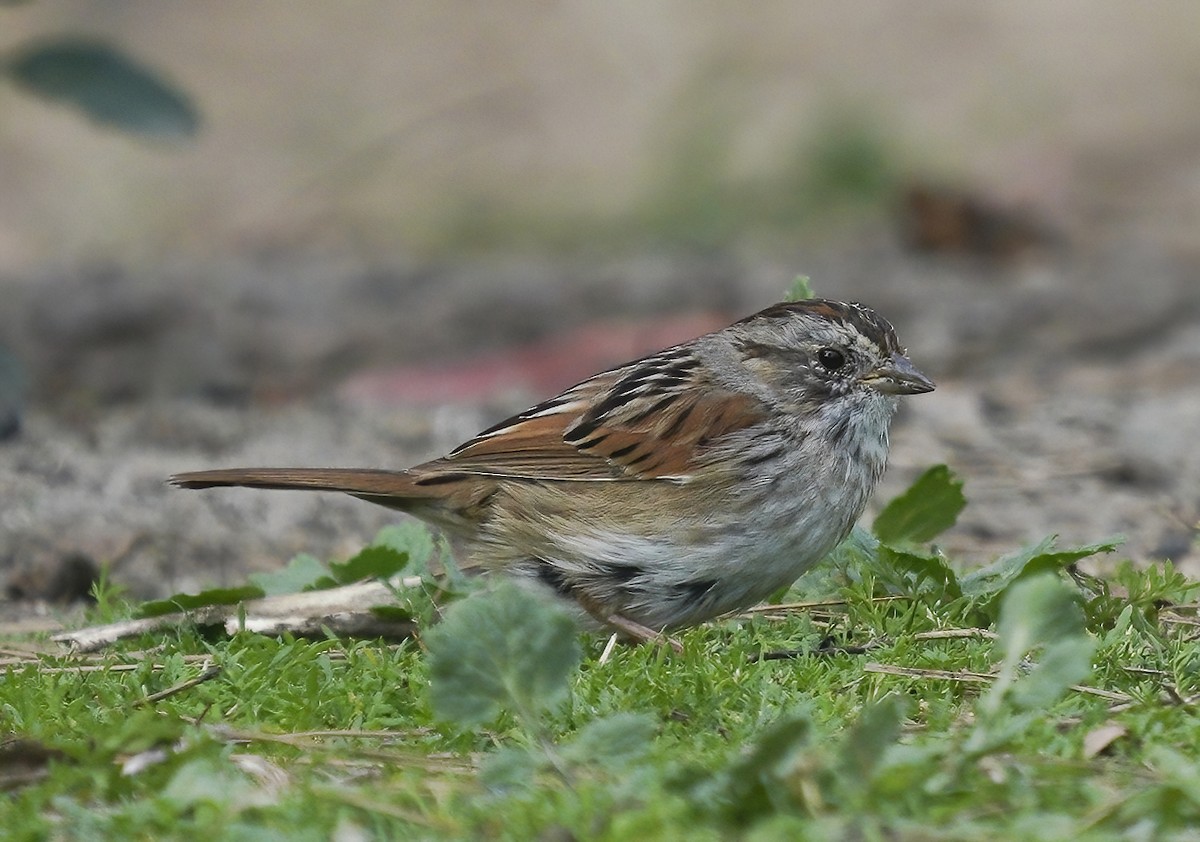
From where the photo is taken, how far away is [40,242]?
11.8 metres

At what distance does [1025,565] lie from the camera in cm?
434

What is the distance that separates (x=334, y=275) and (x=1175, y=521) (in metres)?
5.72

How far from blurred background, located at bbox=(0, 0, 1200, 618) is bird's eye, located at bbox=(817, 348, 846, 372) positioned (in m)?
1.09

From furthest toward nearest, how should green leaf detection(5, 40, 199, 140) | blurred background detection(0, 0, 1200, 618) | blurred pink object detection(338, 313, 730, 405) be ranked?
blurred pink object detection(338, 313, 730, 405)
green leaf detection(5, 40, 199, 140)
blurred background detection(0, 0, 1200, 618)

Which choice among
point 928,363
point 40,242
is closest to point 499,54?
point 40,242

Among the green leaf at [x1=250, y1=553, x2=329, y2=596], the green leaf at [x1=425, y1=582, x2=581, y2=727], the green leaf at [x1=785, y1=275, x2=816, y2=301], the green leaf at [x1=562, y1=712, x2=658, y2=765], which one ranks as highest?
the green leaf at [x1=785, y1=275, x2=816, y2=301]

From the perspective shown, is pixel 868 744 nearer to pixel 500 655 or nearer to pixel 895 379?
pixel 500 655

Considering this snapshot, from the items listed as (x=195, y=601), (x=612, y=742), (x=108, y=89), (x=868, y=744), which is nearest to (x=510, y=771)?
(x=612, y=742)

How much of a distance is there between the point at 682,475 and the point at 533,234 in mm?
7715

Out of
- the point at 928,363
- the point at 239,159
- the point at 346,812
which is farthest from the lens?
the point at 239,159

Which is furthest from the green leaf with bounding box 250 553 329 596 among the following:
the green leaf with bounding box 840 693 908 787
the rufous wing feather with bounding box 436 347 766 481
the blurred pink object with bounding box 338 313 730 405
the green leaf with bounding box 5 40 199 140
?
the blurred pink object with bounding box 338 313 730 405

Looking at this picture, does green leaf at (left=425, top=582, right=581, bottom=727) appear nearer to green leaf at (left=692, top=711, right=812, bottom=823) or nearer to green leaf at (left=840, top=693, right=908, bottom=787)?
green leaf at (left=692, top=711, right=812, bottom=823)

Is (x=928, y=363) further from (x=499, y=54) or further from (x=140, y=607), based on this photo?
(x=499, y=54)

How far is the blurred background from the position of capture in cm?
695
